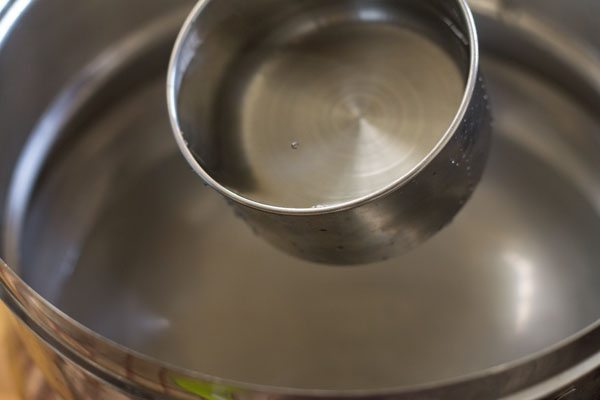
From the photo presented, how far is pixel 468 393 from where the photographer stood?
1.47 feet

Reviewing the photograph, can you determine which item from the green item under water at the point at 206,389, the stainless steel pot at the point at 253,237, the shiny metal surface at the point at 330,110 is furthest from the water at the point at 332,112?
the green item under water at the point at 206,389

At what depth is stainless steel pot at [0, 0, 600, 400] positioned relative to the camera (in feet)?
2.33

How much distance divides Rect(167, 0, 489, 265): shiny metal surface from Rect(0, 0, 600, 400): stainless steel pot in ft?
0.34

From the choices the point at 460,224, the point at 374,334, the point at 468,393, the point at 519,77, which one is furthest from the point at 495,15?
the point at 468,393

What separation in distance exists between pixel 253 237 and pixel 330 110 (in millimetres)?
152

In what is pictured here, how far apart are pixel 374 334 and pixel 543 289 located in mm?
161

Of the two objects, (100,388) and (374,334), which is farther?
(374,334)

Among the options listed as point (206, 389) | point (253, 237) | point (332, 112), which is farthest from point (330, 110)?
point (206, 389)

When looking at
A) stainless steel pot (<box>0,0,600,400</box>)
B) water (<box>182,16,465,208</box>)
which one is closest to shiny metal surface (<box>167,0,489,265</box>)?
water (<box>182,16,465,208</box>)

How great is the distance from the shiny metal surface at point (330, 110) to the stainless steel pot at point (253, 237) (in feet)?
0.34

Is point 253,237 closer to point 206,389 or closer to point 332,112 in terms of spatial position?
point 332,112

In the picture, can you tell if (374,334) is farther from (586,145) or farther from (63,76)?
(63,76)

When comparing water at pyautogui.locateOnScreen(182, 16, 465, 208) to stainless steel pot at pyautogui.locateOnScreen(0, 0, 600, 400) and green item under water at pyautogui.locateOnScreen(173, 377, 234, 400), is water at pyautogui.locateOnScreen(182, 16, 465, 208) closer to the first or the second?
stainless steel pot at pyautogui.locateOnScreen(0, 0, 600, 400)

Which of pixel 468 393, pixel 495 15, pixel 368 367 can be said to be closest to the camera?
pixel 468 393
